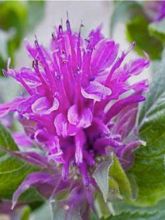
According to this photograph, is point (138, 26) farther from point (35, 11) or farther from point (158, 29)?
point (35, 11)

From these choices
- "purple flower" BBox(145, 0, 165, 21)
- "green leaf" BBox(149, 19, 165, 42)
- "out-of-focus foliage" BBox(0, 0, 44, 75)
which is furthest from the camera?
"out-of-focus foliage" BBox(0, 0, 44, 75)

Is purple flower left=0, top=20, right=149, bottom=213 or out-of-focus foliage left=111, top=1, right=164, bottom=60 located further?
out-of-focus foliage left=111, top=1, right=164, bottom=60

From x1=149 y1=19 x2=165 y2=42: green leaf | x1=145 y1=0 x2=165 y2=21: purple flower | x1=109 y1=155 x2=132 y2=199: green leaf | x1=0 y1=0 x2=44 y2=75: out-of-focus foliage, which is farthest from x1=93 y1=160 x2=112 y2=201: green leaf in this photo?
x1=0 y1=0 x2=44 y2=75: out-of-focus foliage

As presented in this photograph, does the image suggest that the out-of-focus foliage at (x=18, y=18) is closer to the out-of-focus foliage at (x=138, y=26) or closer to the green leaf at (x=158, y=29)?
the out-of-focus foliage at (x=138, y=26)

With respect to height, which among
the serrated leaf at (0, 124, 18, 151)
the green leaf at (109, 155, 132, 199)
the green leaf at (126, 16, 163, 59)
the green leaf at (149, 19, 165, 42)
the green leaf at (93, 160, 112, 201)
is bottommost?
the green leaf at (109, 155, 132, 199)

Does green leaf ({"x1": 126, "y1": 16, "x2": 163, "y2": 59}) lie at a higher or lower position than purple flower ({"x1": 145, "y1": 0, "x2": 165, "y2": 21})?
lower

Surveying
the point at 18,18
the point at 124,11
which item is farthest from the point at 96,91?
the point at 18,18

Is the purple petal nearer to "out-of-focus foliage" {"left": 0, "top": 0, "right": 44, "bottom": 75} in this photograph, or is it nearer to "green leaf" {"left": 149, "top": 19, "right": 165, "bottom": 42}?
"green leaf" {"left": 149, "top": 19, "right": 165, "bottom": 42}
